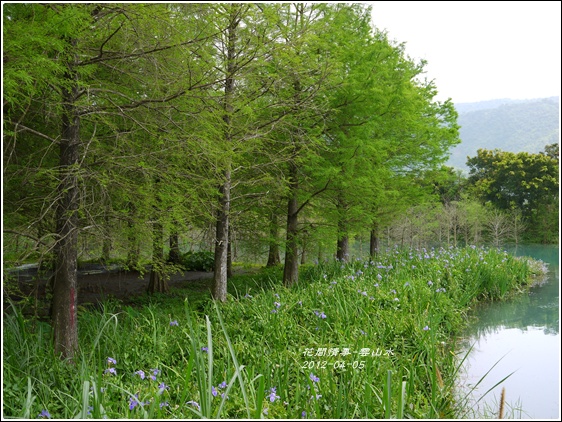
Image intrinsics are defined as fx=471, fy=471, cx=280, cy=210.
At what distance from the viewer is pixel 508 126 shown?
8945mm

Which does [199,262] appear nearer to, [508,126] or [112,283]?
[112,283]

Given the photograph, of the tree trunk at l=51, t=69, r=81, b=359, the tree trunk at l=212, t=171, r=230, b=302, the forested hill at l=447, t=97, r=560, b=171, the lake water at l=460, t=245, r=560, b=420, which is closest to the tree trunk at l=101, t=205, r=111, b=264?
the tree trunk at l=51, t=69, r=81, b=359

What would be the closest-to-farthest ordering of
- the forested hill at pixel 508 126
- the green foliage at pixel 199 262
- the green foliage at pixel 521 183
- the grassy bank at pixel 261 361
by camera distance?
the grassy bank at pixel 261 361 < the forested hill at pixel 508 126 < the green foliage at pixel 521 183 < the green foliage at pixel 199 262

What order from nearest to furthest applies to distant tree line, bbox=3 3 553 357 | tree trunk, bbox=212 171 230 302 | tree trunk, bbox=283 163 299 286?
distant tree line, bbox=3 3 553 357
tree trunk, bbox=212 171 230 302
tree trunk, bbox=283 163 299 286

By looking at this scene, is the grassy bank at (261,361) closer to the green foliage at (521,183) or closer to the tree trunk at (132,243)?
the tree trunk at (132,243)

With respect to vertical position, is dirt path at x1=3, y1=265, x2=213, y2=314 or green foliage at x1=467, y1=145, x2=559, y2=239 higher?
green foliage at x1=467, y1=145, x2=559, y2=239

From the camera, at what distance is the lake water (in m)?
3.69

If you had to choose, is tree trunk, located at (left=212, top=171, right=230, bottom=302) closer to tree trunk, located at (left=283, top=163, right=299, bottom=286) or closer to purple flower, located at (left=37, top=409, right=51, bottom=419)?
tree trunk, located at (left=283, top=163, right=299, bottom=286)

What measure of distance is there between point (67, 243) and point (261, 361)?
183cm

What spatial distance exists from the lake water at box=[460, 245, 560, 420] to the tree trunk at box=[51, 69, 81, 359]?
322 centimetres

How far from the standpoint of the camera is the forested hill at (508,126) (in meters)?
6.46

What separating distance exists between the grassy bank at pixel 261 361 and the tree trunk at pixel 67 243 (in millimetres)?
193

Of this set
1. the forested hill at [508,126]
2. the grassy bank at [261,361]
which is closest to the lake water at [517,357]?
the grassy bank at [261,361]

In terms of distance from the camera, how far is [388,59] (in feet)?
27.1
